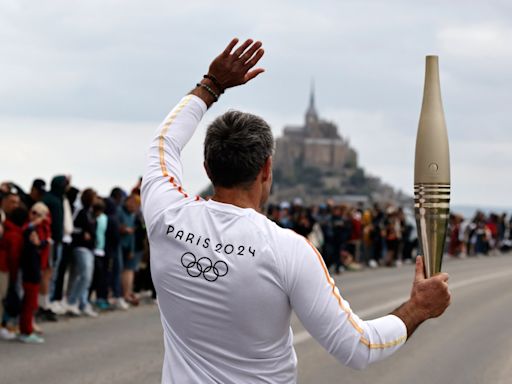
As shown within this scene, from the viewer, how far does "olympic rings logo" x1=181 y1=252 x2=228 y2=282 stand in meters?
2.72

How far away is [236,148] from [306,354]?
23.7 feet

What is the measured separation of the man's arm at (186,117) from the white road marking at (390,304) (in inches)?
298

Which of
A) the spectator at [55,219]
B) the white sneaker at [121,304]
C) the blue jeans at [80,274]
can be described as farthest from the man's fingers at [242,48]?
the white sneaker at [121,304]

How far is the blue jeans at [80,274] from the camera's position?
12273 mm

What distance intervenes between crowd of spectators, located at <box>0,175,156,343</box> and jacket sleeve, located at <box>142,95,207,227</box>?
7591 mm

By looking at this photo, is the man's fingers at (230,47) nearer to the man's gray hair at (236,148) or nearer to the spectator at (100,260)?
the man's gray hair at (236,148)

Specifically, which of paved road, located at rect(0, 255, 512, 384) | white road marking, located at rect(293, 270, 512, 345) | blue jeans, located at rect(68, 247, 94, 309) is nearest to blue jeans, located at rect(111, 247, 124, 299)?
paved road, located at rect(0, 255, 512, 384)

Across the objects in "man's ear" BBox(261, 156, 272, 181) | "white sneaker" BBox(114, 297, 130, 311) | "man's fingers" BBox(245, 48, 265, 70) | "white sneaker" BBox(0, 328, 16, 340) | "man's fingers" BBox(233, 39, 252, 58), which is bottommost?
"white sneaker" BBox(114, 297, 130, 311)

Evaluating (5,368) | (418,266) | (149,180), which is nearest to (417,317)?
(418,266)

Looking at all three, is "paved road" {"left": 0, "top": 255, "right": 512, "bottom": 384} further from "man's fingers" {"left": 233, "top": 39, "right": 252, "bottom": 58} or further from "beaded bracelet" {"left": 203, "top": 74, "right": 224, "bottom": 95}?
"man's fingers" {"left": 233, "top": 39, "right": 252, "bottom": 58}

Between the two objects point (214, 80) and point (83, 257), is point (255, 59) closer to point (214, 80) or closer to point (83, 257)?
point (214, 80)

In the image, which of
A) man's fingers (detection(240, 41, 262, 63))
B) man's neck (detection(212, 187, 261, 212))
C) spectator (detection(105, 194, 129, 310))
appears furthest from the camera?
spectator (detection(105, 194, 129, 310))

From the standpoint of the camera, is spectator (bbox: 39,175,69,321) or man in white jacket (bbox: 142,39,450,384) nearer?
man in white jacket (bbox: 142,39,450,384)

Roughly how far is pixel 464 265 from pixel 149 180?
24.4 meters
